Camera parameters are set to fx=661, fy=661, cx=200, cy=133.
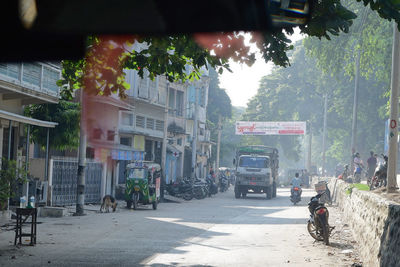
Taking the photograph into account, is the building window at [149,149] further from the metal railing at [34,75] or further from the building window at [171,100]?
the metal railing at [34,75]

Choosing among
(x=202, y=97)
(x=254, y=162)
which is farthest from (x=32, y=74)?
(x=202, y=97)

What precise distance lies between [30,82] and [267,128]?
54.0 metres

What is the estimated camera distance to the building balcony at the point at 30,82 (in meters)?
21.7

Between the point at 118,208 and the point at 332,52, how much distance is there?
2186cm

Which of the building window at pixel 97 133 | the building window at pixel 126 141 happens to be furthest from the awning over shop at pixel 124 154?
the building window at pixel 126 141

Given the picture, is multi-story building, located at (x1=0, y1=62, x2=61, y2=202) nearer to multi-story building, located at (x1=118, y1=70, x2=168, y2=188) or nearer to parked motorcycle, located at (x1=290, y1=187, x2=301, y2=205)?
multi-story building, located at (x1=118, y1=70, x2=168, y2=188)

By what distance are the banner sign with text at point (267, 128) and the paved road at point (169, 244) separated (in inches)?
2038

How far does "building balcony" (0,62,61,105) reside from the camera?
853 inches

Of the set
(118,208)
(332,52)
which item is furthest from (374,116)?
(118,208)

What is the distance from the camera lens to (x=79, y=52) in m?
13.9

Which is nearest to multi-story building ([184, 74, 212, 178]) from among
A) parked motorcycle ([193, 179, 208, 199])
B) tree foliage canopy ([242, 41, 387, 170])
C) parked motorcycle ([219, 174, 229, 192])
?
parked motorcycle ([219, 174, 229, 192])

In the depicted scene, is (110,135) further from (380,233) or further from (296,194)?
(380,233)

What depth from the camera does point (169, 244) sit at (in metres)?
15.1

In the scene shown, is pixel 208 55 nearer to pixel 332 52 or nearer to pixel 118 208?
pixel 118 208
